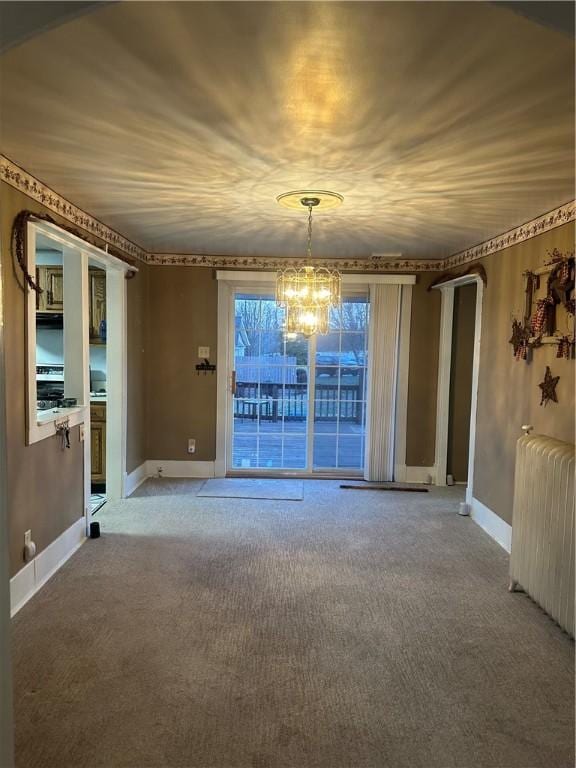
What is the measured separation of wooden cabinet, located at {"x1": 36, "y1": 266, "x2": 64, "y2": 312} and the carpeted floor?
7.52 feet

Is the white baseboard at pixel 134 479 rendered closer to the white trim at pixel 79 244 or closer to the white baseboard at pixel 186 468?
the white baseboard at pixel 186 468

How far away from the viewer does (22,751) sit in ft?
6.17

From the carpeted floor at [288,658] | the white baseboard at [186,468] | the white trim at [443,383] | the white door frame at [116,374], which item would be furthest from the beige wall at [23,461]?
the white trim at [443,383]

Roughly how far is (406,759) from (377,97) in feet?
7.73

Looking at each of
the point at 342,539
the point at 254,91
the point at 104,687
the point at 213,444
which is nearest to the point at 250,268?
the point at 213,444

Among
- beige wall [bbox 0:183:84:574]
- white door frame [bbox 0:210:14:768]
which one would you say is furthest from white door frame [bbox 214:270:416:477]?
white door frame [bbox 0:210:14:768]

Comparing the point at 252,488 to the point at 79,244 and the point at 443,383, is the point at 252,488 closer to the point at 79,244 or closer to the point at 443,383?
the point at 443,383

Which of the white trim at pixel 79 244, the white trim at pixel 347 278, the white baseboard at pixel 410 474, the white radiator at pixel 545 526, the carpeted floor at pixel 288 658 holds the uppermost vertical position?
the white trim at pixel 347 278

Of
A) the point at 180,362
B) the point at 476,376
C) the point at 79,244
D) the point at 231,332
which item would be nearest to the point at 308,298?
the point at 79,244

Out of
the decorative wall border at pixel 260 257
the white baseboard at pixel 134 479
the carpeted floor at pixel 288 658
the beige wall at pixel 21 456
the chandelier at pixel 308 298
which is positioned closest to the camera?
the carpeted floor at pixel 288 658

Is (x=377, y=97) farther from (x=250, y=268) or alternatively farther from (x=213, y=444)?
(x=213, y=444)

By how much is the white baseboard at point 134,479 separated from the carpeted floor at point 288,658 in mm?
926

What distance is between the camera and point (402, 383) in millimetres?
5633

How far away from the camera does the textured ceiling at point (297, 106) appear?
4.74 ft
